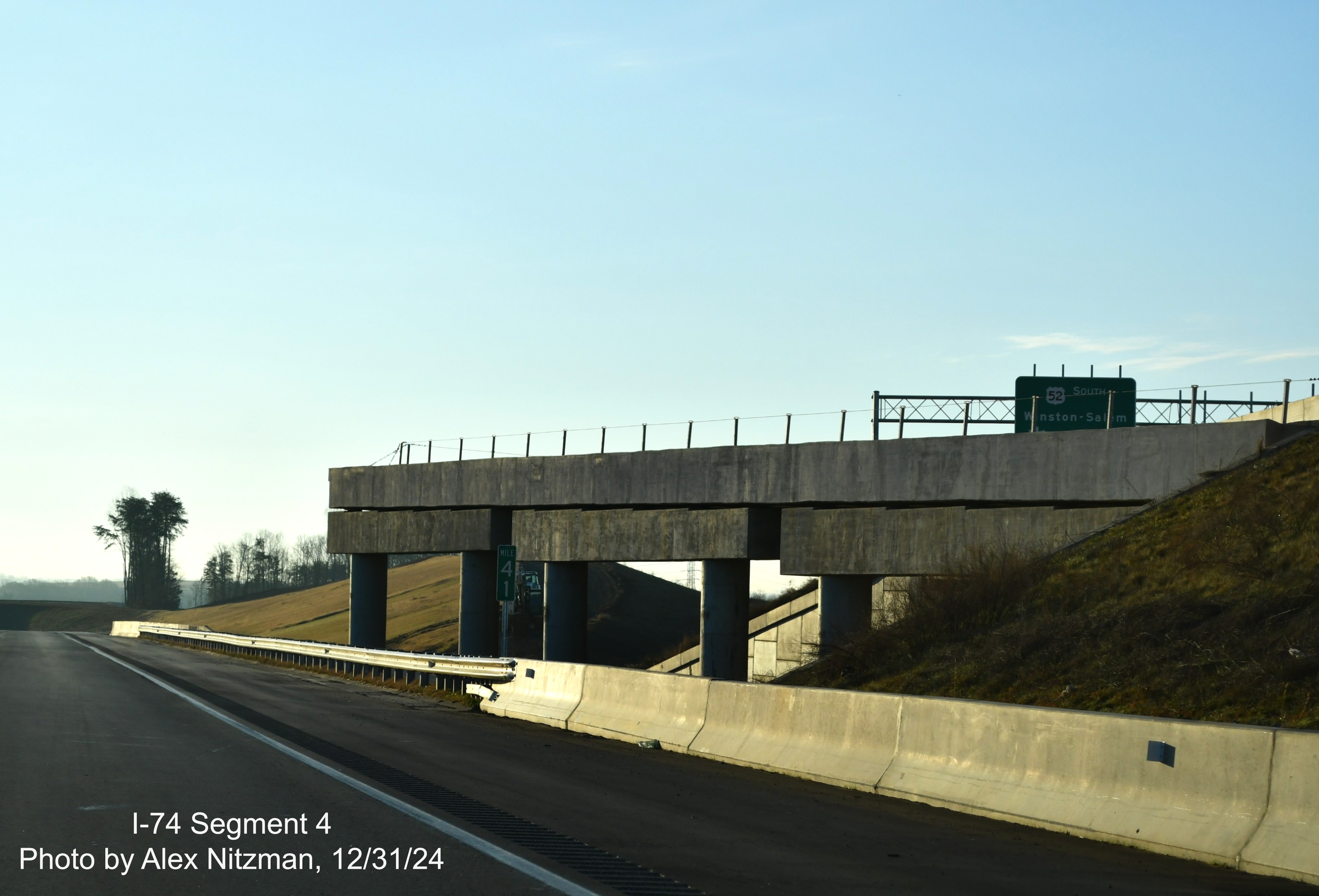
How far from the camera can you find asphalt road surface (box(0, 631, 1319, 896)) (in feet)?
26.1

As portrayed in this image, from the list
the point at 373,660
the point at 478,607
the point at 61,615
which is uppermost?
the point at 478,607

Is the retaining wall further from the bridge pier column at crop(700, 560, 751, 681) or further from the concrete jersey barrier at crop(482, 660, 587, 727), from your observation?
the bridge pier column at crop(700, 560, 751, 681)

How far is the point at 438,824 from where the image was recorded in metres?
9.76

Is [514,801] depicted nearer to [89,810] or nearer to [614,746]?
[89,810]

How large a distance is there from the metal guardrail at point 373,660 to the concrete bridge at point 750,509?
5.54m

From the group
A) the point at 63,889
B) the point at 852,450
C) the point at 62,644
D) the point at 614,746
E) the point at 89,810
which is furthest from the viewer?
the point at 62,644

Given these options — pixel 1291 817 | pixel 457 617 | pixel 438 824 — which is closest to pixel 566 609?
pixel 438 824

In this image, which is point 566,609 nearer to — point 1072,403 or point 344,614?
point 1072,403

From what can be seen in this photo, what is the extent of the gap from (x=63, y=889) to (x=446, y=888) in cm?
220

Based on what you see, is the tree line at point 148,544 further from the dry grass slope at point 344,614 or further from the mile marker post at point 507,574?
the mile marker post at point 507,574

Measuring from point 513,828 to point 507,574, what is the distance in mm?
21172

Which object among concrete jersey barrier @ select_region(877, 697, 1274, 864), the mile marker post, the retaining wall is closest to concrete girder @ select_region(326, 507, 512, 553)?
the mile marker post

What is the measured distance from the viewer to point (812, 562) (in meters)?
31.7

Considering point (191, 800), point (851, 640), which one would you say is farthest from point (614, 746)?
point (851, 640)
